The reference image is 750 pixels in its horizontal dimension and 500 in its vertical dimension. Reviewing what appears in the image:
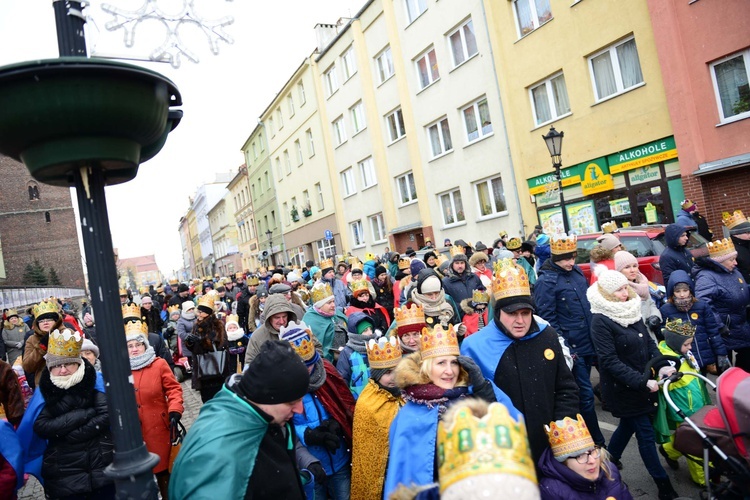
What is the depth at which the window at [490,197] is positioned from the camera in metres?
19.5

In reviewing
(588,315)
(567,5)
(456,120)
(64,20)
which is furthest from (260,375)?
(456,120)

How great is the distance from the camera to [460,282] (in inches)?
325

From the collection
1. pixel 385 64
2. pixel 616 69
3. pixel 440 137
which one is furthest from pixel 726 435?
pixel 385 64

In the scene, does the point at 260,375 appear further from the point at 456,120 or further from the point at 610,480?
the point at 456,120

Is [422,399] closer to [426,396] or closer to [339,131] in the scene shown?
[426,396]

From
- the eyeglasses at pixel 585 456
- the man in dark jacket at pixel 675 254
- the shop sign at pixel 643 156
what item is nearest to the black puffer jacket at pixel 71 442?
the eyeglasses at pixel 585 456

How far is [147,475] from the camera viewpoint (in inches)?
82.4

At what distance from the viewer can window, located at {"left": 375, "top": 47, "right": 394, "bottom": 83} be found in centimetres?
2486

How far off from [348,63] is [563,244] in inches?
978

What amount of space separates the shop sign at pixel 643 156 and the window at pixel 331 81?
728 inches

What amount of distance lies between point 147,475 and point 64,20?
191 centimetres

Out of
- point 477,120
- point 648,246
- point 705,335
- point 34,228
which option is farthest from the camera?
point 34,228

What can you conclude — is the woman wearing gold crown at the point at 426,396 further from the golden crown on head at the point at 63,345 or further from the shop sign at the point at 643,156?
the shop sign at the point at 643,156

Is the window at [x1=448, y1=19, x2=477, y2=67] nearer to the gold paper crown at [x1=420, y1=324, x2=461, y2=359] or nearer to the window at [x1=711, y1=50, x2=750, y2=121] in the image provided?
the window at [x1=711, y1=50, x2=750, y2=121]
